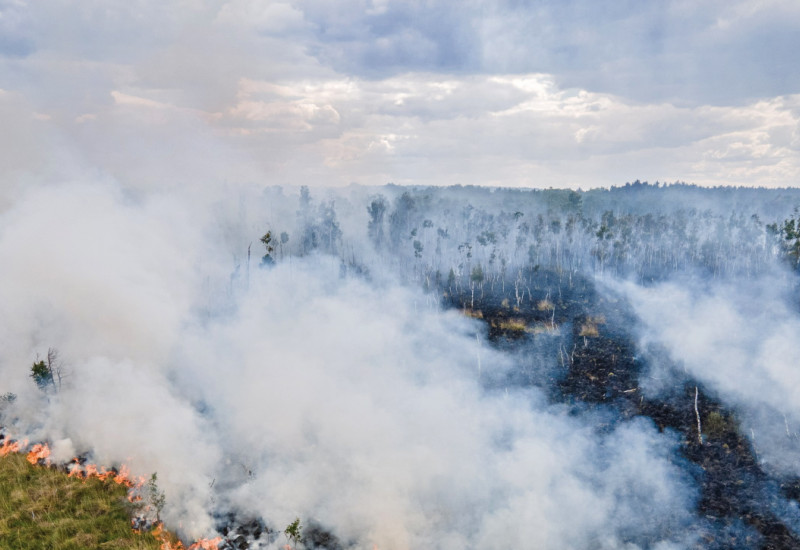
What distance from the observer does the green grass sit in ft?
56.2

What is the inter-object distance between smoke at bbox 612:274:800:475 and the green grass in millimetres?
29327

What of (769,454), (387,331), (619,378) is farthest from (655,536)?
(387,331)

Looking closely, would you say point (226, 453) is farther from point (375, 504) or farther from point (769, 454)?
point (769, 454)

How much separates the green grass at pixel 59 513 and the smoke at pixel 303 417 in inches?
58.5

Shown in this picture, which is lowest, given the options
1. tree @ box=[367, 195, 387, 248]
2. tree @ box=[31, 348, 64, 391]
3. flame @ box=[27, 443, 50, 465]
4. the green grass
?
the green grass

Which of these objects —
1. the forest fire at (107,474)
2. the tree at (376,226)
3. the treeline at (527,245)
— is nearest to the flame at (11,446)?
the forest fire at (107,474)

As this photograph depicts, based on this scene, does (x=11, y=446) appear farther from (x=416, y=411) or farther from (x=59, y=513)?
(x=416, y=411)

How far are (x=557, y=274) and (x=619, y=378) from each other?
43761 mm

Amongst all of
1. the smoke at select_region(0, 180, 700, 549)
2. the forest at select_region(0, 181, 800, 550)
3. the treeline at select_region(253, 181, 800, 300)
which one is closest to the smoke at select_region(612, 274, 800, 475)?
the forest at select_region(0, 181, 800, 550)

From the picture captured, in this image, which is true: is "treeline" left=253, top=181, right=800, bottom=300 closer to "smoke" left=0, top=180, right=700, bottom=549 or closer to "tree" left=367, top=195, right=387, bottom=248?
"tree" left=367, top=195, right=387, bottom=248

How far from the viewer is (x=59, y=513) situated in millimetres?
18422

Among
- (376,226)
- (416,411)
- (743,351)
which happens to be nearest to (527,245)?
(376,226)

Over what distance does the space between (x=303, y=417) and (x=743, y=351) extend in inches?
1279

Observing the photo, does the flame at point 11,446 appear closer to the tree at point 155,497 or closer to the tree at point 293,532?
the tree at point 155,497
